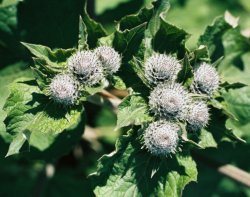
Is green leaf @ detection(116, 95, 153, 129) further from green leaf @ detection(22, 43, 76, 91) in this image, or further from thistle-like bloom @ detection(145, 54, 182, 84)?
green leaf @ detection(22, 43, 76, 91)

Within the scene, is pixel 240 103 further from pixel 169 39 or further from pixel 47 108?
pixel 47 108

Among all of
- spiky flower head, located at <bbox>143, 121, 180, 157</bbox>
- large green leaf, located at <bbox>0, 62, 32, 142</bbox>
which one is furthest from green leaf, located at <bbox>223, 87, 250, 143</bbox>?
large green leaf, located at <bbox>0, 62, 32, 142</bbox>

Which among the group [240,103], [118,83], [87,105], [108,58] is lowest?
[87,105]

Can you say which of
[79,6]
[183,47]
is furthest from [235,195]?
[79,6]

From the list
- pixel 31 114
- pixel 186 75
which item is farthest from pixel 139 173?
pixel 31 114

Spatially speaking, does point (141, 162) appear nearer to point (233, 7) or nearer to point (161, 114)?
point (161, 114)
